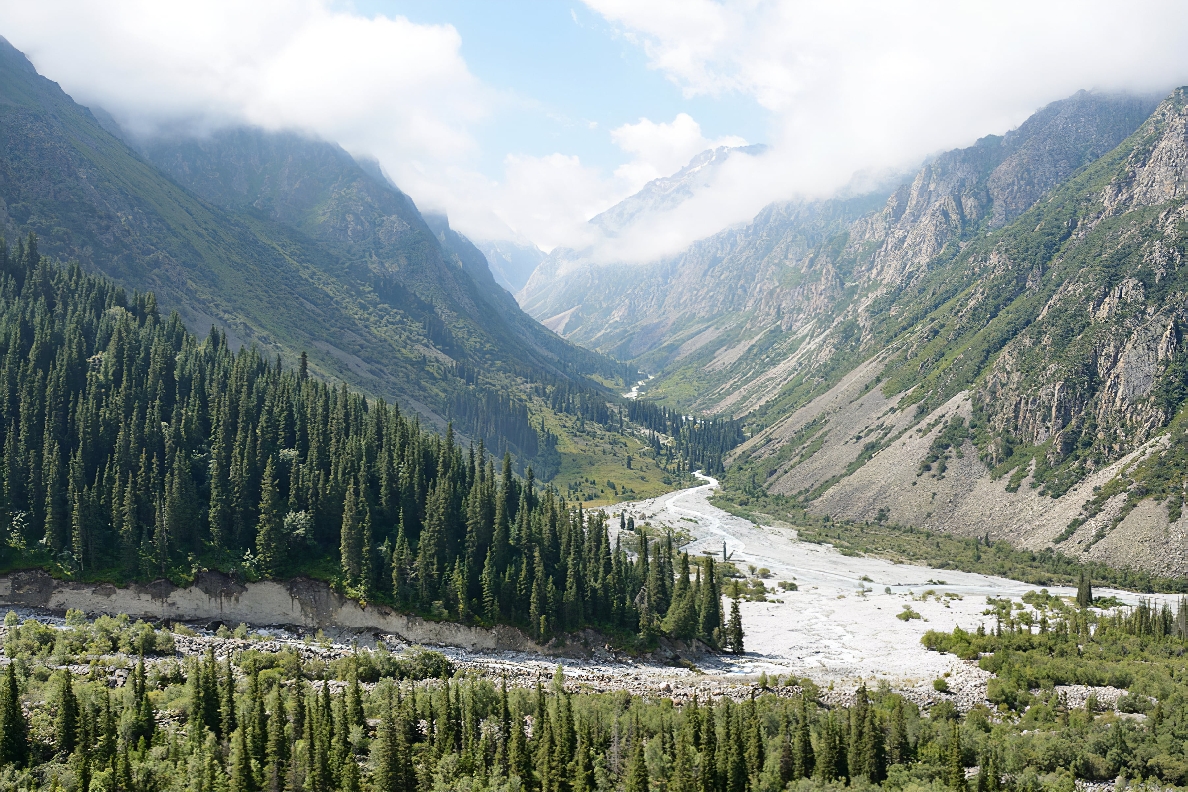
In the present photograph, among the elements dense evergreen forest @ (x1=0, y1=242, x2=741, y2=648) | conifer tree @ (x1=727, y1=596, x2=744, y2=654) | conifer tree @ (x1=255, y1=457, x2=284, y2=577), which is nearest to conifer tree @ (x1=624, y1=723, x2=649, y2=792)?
dense evergreen forest @ (x1=0, y1=242, x2=741, y2=648)

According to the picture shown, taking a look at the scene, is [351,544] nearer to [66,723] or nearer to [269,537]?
[269,537]

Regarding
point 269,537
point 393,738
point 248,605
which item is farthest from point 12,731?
point 269,537

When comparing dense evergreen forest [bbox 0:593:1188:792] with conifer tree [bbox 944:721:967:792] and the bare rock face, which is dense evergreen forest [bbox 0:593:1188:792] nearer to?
conifer tree [bbox 944:721:967:792]

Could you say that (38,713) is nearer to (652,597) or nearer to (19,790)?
(19,790)

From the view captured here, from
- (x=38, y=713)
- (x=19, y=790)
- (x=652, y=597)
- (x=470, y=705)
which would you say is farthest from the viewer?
(x=652, y=597)

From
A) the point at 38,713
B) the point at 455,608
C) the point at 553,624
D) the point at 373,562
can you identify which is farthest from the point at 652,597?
the point at 38,713
